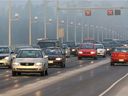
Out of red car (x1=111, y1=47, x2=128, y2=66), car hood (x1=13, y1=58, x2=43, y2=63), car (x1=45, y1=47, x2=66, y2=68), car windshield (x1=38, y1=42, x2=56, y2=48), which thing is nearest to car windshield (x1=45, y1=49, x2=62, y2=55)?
car (x1=45, y1=47, x2=66, y2=68)

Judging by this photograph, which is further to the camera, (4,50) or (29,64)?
(4,50)

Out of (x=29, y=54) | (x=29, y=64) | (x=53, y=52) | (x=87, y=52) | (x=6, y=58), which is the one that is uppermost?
(x=29, y=54)

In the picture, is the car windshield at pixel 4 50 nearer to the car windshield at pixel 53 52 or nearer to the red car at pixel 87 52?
the car windshield at pixel 53 52

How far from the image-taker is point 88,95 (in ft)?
72.2

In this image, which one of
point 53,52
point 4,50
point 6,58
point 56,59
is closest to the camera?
point 6,58

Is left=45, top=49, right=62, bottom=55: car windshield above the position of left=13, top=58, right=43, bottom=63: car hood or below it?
below

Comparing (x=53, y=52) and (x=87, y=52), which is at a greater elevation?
(x=53, y=52)

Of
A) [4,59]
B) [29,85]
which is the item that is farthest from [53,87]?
[4,59]

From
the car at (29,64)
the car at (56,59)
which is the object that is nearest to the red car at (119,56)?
the car at (56,59)

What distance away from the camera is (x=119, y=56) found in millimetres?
52188

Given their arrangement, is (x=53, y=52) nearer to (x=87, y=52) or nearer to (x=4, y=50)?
(x=4, y=50)

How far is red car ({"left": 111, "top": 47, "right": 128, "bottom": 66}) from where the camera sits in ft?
170

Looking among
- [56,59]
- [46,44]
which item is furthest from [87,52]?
[56,59]

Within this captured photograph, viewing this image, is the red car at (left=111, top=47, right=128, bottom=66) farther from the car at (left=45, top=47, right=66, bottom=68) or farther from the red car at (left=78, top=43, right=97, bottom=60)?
the red car at (left=78, top=43, right=97, bottom=60)
